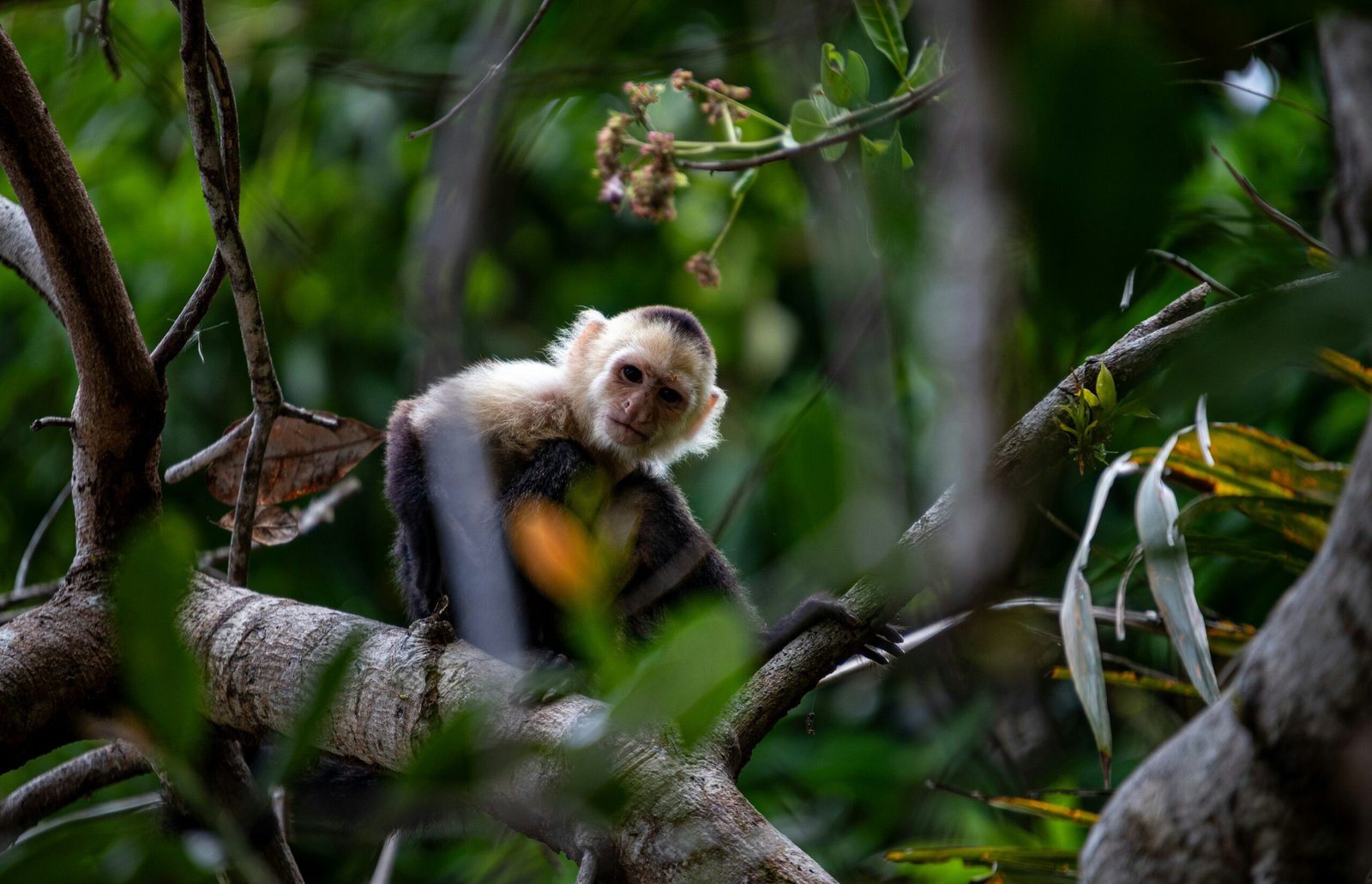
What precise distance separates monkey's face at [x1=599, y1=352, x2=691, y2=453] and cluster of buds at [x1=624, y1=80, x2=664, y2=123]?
2.64 feet

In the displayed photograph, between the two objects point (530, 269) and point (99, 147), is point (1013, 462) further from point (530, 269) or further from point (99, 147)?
point (99, 147)

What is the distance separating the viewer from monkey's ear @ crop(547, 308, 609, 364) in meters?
2.78

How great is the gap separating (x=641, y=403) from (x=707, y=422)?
14.4 inches

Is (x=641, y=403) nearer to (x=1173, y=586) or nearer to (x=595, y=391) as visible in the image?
(x=595, y=391)

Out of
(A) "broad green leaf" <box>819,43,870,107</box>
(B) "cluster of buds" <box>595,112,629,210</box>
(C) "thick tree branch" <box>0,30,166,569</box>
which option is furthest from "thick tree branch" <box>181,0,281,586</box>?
(A) "broad green leaf" <box>819,43,870,107</box>

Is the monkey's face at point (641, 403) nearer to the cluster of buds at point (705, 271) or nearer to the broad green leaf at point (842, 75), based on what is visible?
the cluster of buds at point (705, 271)

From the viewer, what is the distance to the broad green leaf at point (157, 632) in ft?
1.46

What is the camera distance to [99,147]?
4.04m

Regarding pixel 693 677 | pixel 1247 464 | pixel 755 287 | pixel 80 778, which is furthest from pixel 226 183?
pixel 755 287

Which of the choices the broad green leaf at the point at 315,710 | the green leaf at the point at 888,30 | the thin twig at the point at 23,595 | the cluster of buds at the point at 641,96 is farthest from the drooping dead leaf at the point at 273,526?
the broad green leaf at the point at 315,710

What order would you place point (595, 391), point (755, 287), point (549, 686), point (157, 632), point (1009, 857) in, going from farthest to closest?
1. point (755, 287)
2. point (595, 391)
3. point (1009, 857)
4. point (549, 686)
5. point (157, 632)

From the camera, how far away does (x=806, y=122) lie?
1.71 m

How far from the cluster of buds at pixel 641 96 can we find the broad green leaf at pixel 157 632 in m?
1.39

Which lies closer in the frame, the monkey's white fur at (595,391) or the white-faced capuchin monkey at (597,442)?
the white-faced capuchin monkey at (597,442)
